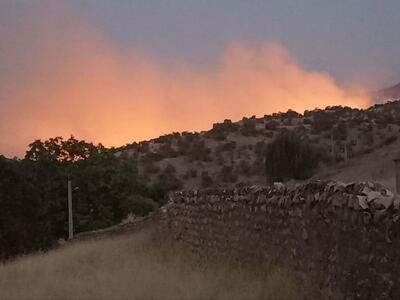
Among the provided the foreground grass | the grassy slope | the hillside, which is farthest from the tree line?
the foreground grass

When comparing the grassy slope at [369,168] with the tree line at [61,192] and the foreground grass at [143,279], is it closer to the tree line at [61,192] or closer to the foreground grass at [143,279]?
the tree line at [61,192]

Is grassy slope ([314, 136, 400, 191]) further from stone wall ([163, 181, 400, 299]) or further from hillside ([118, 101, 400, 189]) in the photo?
stone wall ([163, 181, 400, 299])

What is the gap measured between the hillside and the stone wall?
29.0 meters

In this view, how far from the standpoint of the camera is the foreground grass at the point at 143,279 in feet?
35.4

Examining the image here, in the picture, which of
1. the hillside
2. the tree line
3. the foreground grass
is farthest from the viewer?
the hillside

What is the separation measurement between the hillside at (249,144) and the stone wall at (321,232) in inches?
1143

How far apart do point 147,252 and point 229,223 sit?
5.52 metres

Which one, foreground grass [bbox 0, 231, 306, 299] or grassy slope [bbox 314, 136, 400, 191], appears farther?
grassy slope [bbox 314, 136, 400, 191]

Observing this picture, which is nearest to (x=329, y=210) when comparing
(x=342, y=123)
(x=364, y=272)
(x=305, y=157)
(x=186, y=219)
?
(x=364, y=272)

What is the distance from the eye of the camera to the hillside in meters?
55.7

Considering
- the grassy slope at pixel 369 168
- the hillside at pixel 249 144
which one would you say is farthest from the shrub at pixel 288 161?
the hillside at pixel 249 144

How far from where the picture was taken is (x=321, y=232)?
9477 mm

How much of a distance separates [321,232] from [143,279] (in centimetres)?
475

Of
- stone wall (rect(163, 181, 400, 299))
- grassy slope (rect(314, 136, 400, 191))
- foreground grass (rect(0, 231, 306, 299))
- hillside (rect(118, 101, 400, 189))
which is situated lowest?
foreground grass (rect(0, 231, 306, 299))
